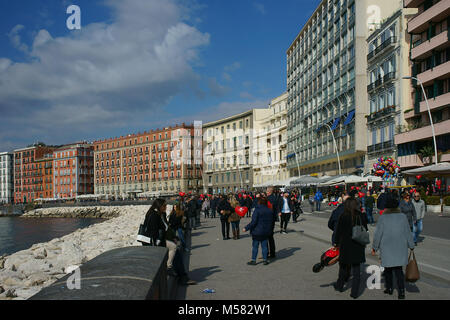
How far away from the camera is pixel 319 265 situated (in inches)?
318

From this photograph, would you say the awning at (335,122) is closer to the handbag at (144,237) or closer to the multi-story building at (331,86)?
the multi-story building at (331,86)

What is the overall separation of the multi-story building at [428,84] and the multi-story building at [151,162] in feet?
237

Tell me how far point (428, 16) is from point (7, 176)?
16194 cm

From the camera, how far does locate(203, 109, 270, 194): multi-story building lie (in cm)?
9544

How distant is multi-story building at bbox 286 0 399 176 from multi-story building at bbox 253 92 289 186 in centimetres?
353

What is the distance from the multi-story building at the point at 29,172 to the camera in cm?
15162

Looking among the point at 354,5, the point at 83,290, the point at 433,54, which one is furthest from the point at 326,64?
the point at 83,290

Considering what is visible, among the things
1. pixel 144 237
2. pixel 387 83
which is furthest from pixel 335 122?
pixel 144 237

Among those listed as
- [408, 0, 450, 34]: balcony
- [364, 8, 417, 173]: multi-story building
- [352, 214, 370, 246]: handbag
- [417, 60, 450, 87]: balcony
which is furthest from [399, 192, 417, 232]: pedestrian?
[364, 8, 417, 173]: multi-story building

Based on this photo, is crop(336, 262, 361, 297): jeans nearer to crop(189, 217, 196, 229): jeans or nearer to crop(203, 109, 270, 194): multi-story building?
crop(189, 217, 196, 229): jeans

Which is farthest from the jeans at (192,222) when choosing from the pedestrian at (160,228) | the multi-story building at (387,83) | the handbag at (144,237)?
the multi-story building at (387,83)

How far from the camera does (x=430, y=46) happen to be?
39812 mm

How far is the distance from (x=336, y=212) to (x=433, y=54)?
36.3 m

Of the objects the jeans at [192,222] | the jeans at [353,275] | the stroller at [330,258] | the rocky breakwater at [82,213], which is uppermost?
the stroller at [330,258]
